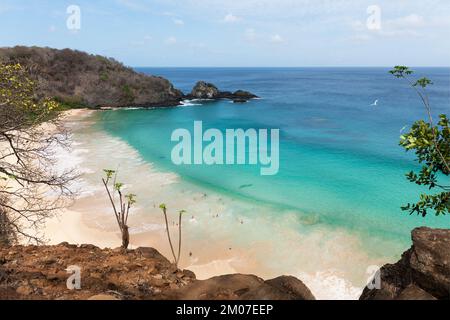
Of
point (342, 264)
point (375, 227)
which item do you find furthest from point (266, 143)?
point (342, 264)

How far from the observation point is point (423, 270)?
25.4 feet

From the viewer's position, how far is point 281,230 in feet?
72.6

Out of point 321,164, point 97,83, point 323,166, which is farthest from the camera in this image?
point 97,83

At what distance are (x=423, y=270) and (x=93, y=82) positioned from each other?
89.4 metres

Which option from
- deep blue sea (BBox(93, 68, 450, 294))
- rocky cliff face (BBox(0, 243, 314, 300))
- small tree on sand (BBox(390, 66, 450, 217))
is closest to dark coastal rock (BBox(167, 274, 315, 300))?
rocky cliff face (BBox(0, 243, 314, 300))

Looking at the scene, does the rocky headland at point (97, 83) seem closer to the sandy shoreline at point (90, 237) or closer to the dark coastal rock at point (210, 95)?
the dark coastal rock at point (210, 95)

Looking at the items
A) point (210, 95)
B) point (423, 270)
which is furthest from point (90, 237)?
point (210, 95)

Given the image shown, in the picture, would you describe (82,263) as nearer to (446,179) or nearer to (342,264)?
(342,264)

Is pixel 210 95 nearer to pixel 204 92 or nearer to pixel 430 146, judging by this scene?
pixel 204 92

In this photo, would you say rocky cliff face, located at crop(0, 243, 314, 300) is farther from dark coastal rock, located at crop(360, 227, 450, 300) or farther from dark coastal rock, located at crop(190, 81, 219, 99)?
dark coastal rock, located at crop(190, 81, 219, 99)

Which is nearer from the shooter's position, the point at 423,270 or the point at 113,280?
the point at 423,270

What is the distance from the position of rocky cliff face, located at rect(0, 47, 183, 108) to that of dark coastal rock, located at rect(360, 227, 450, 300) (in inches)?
3195

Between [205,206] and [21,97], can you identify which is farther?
[205,206]
